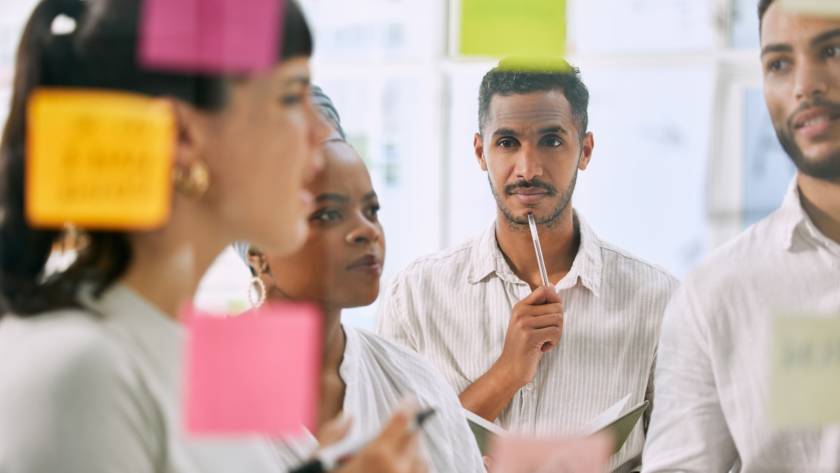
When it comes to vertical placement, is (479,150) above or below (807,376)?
above

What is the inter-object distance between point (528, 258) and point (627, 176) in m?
0.15

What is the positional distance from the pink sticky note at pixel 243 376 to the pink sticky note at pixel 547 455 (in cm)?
26

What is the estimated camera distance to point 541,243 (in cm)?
109

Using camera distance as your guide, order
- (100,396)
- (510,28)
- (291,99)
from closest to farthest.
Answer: (100,396) < (291,99) < (510,28)

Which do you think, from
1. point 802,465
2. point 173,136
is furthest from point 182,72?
point 802,465

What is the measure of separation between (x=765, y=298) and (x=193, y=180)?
2.19 feet

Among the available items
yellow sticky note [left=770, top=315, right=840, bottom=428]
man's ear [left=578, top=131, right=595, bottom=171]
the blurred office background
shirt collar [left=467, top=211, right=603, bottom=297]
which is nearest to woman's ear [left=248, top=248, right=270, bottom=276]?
the blurred office background

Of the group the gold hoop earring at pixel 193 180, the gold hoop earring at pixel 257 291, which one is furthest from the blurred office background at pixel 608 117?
the gold hoop earring at pixel 193 180

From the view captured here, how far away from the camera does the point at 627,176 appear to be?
1086mm

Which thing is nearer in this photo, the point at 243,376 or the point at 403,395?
the point at 243,376

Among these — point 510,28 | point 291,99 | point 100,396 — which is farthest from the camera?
point 510,28

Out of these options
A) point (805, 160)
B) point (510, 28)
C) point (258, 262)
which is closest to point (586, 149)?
point (510, 28)

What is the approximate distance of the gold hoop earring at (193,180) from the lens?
89 centimetres

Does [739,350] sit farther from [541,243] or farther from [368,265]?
[368,265]
